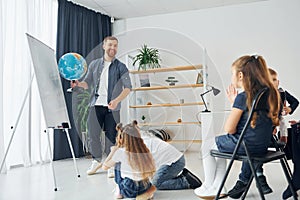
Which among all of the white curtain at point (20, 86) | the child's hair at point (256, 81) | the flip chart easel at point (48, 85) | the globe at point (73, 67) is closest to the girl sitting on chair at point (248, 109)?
the child's hair at point (256, 81)

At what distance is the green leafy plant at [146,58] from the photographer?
102 inches

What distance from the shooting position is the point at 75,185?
2510 millimetres

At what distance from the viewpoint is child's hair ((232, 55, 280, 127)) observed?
1.63 meters

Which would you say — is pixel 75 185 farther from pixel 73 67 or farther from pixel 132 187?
pixel 73 67

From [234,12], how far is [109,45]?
2.86m

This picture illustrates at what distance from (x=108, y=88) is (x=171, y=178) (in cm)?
82

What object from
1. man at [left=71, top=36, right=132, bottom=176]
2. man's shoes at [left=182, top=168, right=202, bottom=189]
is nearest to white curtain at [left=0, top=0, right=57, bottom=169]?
man at [left=71, top=36, right=132, bottom=176]

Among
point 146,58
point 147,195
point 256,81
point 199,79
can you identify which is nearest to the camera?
point 256,81

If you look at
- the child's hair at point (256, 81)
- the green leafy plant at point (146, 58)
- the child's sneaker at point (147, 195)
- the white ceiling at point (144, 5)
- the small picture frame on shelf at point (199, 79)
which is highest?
the white ceiling at point (144, 5)

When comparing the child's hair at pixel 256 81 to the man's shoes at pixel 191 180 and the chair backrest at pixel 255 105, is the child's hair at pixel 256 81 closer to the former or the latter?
the chair backrest at pixel 255 105

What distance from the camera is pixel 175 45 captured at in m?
2.35

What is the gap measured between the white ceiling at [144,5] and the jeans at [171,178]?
2.90 metres

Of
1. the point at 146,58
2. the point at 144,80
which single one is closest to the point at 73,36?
the point at 146,58

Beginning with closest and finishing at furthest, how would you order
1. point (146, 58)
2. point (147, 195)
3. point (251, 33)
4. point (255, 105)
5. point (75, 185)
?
point (255, 105) < point (147, 195) < point (75, 185) < point (146, 58) < point (251, 33)
